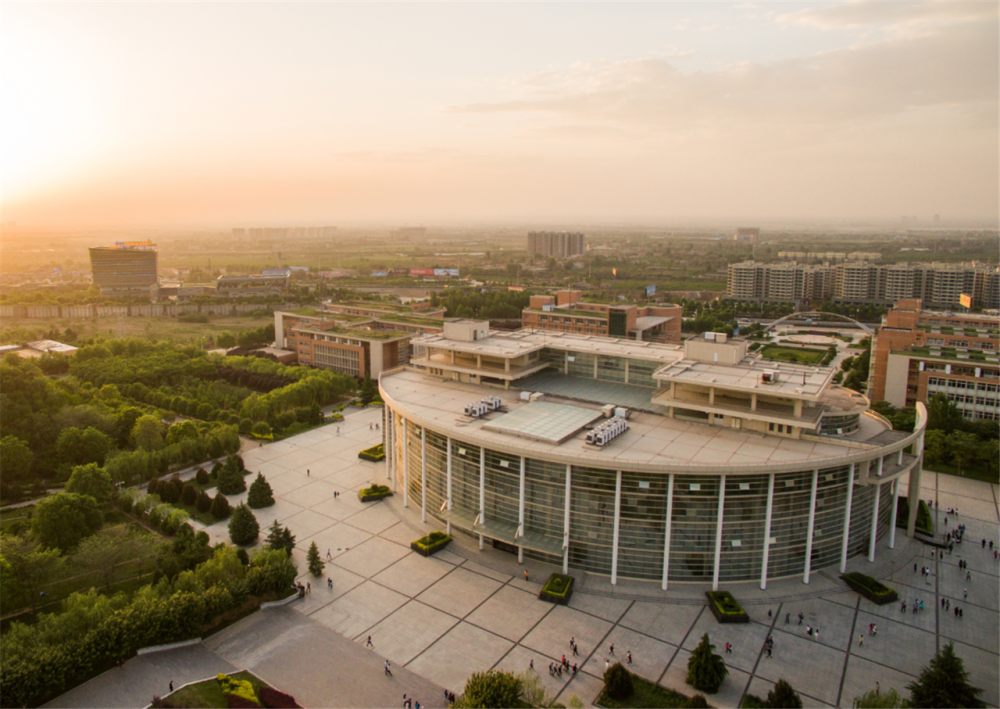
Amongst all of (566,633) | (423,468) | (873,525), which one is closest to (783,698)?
(566,633)

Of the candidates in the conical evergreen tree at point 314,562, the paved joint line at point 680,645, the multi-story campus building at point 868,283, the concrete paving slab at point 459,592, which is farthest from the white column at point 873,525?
the multi-story campus building at point 868,283

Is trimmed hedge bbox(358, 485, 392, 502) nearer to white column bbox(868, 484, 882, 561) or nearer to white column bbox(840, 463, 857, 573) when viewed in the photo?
white column bbox(840, 463, 857, 573)

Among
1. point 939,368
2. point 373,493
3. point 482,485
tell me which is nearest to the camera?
point 482,485

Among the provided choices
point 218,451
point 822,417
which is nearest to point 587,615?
point 822,417

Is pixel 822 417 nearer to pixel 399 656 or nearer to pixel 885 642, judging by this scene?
pixel 885 642

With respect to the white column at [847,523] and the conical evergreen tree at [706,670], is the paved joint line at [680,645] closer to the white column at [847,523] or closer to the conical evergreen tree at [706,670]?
the conical evergreen tree at [706,670]

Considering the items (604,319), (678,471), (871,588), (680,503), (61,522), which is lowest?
(871,588)

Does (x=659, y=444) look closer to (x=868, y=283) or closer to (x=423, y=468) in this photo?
(x=423, y=468)
